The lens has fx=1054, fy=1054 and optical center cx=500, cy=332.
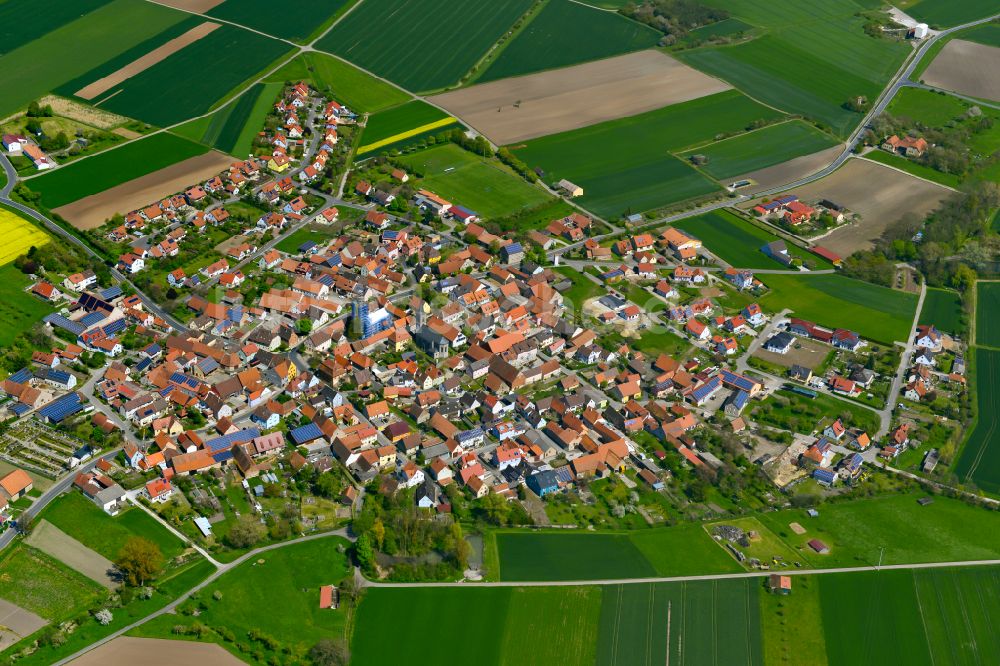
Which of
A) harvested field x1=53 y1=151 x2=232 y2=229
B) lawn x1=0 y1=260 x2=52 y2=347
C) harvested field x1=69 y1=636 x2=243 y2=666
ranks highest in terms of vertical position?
harvested field x1=53 y1=151 x2=232 y2=229

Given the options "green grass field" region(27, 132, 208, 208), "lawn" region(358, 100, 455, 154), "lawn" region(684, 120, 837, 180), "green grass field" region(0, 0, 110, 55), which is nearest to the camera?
"green grass field" region(27, 132, 208, 208)

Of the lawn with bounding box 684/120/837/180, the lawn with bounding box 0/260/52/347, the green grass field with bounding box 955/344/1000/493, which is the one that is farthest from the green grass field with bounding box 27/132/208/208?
the green grass field with bounding box 955/344/1000/493

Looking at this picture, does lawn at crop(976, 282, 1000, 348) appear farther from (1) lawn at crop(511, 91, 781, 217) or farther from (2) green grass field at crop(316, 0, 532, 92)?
(2) green grass field at crop(316, 0, 532, 92)

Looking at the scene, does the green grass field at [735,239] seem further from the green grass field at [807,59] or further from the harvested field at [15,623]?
the harvested field at [15,623]

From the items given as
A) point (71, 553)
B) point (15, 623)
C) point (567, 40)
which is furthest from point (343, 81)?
point (15, 623)

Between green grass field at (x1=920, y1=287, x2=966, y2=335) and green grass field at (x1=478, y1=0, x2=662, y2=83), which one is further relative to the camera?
green grass field at (x1=478, y1=0, x2=662, y2=83)

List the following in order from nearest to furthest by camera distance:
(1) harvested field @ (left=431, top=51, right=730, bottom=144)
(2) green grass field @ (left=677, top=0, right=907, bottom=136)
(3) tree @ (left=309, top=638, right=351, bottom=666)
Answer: (3) tree @ (left=309, top=638, right=351, bottom=666), (1) harvested field @ (left=431, top=51, right=730, bottom=144), (2) green grass field @ (left=677, top=0, right=907, bottom=136)

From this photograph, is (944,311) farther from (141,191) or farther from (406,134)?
(141,191)

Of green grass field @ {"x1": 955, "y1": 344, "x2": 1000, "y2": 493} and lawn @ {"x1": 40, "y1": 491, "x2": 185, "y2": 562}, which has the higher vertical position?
lawn @ {"x1": 40, "y1": 491, "x2": 185, "y2": 562}
